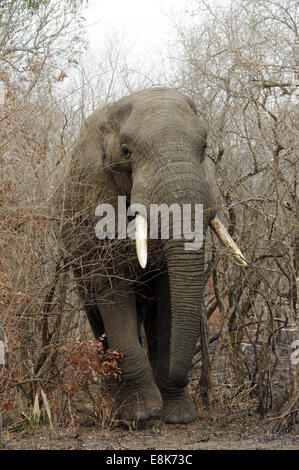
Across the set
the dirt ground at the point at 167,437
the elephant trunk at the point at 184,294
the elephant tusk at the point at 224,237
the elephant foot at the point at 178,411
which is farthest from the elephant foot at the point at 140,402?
the elephant tusk at the point at 224,237

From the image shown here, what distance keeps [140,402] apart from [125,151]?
2.47 m

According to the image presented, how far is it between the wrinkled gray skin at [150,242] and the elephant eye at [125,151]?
0.05m

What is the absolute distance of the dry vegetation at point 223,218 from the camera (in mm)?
7453

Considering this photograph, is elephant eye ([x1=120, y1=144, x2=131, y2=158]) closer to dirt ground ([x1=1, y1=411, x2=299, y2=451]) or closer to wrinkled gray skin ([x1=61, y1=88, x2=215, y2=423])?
wrinkled gray skin ([x1=61, y1=88, x2=215, y2=423])

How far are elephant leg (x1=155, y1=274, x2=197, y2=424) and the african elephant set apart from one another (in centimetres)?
1

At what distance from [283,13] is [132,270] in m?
3.39

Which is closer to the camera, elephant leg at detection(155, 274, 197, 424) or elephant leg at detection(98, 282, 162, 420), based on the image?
elephant leg at detection(98, 282, 162, 420)

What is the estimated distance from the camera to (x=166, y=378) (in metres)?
8.42

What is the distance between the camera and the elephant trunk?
7.01 m

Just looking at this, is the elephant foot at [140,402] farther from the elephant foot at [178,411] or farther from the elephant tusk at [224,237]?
the elephant tusk at [224,237]

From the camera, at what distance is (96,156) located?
8109 mm

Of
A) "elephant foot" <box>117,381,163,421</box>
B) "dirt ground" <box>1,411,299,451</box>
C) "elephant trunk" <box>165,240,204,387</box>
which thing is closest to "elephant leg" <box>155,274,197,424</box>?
"dirt ground" <box>1,411,299,451</box>
